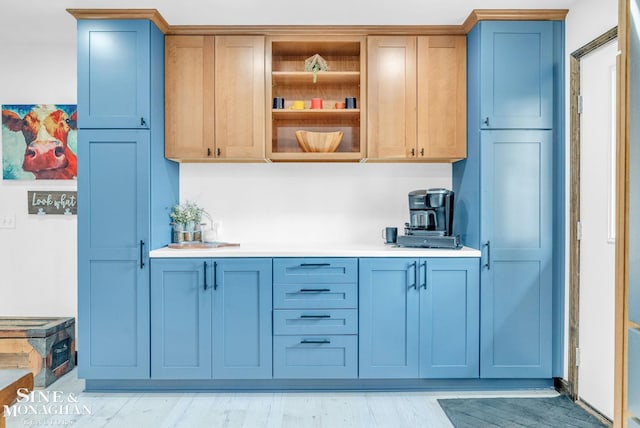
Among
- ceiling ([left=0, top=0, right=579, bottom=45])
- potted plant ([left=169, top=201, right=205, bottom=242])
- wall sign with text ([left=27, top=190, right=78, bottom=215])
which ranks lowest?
potted plant ([left=169, top=201, right=205, bottom=242])

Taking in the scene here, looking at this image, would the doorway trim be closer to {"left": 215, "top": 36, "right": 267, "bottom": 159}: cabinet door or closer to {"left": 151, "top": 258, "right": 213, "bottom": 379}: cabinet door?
{"left": 215, "top": 36, "right": 267, "bottom": 159}: cabinet door

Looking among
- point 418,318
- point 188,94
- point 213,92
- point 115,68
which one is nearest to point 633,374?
point 418,318

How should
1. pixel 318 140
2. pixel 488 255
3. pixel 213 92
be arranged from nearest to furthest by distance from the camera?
pixel 488 255 < pixel 213 92 < pixel 318 140

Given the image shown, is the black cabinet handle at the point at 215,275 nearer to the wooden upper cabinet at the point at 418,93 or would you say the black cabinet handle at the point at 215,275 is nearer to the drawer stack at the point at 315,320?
the drawer stack at the point at 315,320

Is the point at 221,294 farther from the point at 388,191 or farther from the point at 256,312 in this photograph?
the point at 388,191

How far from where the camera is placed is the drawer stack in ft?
8.98

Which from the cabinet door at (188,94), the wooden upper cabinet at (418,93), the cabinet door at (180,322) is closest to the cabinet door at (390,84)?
the wooden upper cabinet at (418,93)

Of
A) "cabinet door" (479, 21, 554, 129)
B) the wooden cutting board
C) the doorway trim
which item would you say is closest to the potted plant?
the wooden cutting board

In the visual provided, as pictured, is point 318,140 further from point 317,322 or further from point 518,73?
point 518,73

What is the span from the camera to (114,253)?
8.98 ft

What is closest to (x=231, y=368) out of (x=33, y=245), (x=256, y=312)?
(x=256, y=312)

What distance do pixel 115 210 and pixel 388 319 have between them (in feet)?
6.18

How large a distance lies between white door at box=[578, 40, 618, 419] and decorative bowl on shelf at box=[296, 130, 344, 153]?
158cm

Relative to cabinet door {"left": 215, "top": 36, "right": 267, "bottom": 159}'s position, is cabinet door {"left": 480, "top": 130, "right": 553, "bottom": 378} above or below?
below
